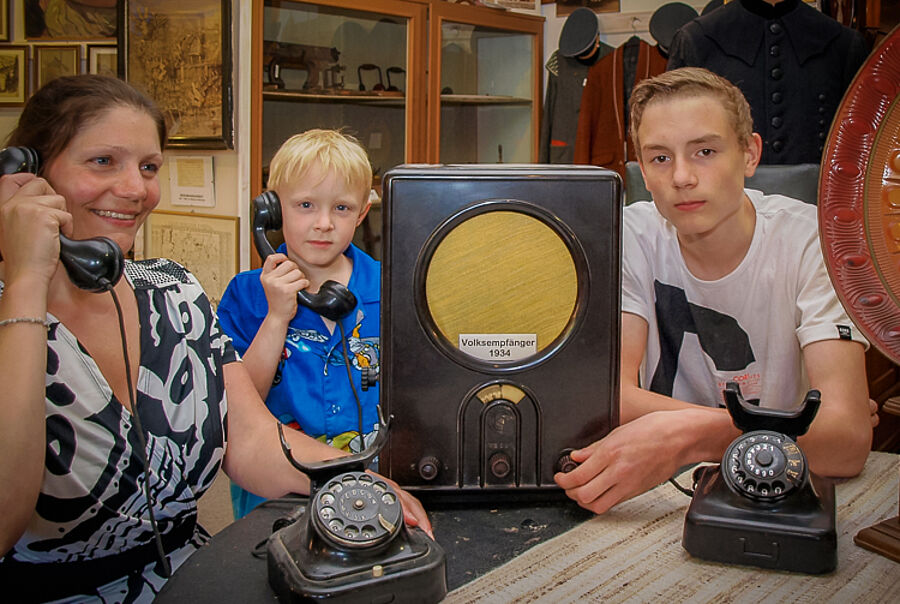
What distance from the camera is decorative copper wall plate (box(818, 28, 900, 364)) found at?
0.82m

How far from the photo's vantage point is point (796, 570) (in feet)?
2.65

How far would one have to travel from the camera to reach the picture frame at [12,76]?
3770 millimetres

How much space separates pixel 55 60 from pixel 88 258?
317 centimetres

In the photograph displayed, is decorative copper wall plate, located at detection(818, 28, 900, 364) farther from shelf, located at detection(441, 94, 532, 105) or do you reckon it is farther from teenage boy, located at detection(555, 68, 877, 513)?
shelf, located at detection(441, 94, 532, 105)

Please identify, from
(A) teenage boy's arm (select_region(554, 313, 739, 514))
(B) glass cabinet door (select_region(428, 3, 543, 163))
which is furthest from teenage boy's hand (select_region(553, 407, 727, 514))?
(B) glass cabinet door (select_region(428, 3, 543, 163))

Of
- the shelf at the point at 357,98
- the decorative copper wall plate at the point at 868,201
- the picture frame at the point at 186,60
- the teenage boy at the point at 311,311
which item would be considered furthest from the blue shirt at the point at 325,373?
the shelf at the point at 357,98

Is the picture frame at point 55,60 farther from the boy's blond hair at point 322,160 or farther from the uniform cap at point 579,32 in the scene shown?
the boy's blond hair at point 322,160

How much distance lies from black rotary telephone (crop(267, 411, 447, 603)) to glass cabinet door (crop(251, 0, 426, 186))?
8.47ft

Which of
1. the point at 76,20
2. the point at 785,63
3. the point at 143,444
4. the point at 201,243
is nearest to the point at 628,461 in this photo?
the point at 143,444

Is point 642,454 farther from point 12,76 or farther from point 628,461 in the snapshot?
point 12,76

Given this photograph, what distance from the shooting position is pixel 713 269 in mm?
1552

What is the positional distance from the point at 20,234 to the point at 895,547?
1.04m

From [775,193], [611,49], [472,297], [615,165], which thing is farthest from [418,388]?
[611,49]

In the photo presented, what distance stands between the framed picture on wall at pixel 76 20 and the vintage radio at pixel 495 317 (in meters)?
3.35
